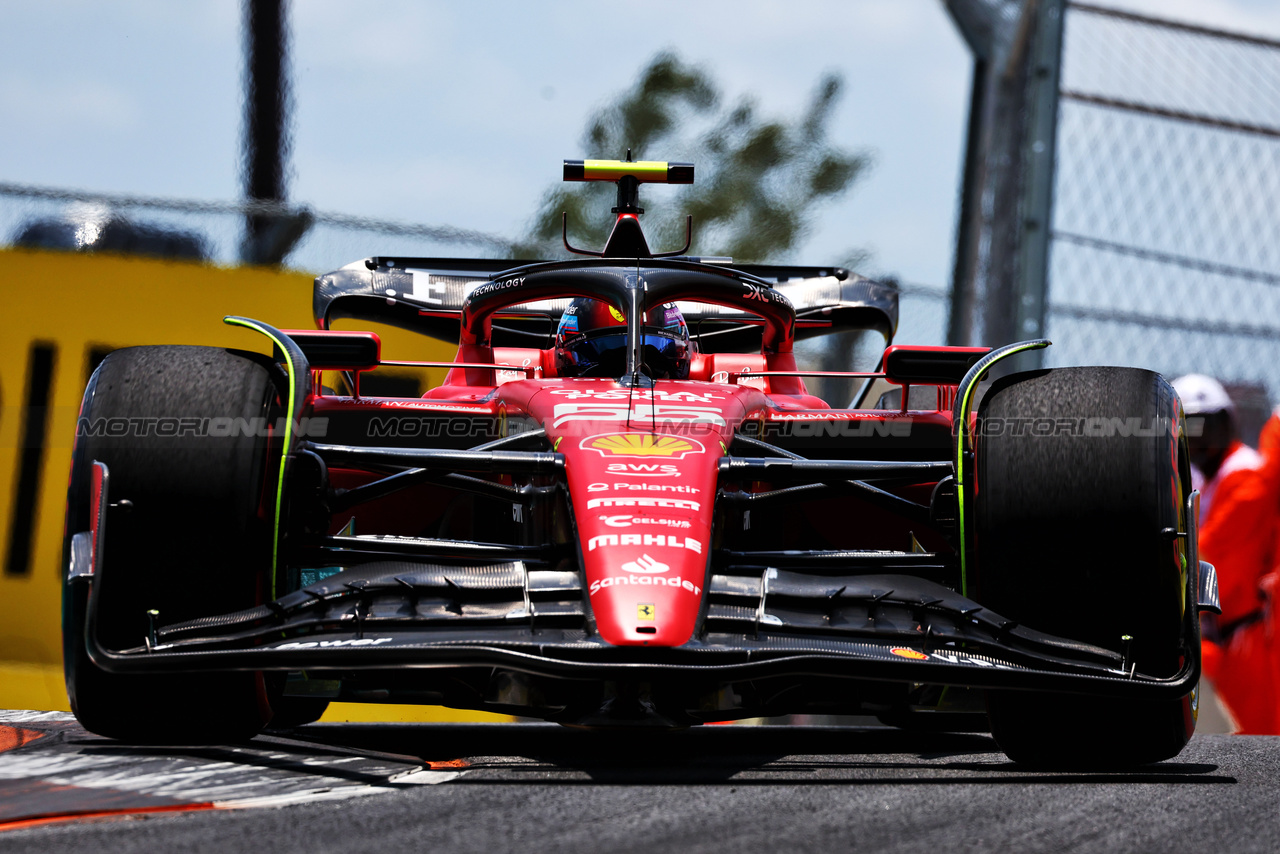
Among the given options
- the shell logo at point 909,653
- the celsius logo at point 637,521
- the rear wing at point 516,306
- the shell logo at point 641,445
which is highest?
the rear wing at point 516,306

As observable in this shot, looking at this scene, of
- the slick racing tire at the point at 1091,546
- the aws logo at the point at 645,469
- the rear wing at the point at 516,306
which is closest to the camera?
the slick racing tire at the point at 1091,546

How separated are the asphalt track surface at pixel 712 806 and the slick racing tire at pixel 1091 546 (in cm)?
12

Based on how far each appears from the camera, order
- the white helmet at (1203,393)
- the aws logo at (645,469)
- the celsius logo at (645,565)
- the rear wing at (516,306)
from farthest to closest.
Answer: the rear wing at (516,306) → the white helmet at (1203,393) → the aws logo at (645,469) → the celsius logo at (645,565)

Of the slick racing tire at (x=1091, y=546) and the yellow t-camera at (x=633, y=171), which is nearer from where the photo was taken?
the slick racing tire at (x=1091, y=546)

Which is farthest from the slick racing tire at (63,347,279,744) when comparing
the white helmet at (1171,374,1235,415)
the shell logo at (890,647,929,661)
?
the white helmet at (1171,374,1235,415)

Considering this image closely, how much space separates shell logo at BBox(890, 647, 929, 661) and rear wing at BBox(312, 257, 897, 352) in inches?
127

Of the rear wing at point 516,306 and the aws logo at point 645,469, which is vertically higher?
the rear wing at point 516,306

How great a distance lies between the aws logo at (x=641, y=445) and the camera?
3266 millimetres

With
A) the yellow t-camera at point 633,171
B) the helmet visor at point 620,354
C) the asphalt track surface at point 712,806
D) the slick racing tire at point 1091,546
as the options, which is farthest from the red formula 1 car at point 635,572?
the yellow t-camera at point 633,171

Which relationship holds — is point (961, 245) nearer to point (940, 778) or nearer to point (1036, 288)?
point (1036, 288)

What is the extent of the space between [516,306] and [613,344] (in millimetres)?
1504

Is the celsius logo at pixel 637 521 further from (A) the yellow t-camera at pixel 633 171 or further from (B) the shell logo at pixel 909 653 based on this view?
(A) the yellow t-camera at pixel 633 171

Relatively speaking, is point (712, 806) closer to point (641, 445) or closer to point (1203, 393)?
point (641, 445)

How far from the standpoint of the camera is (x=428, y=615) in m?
2.81
